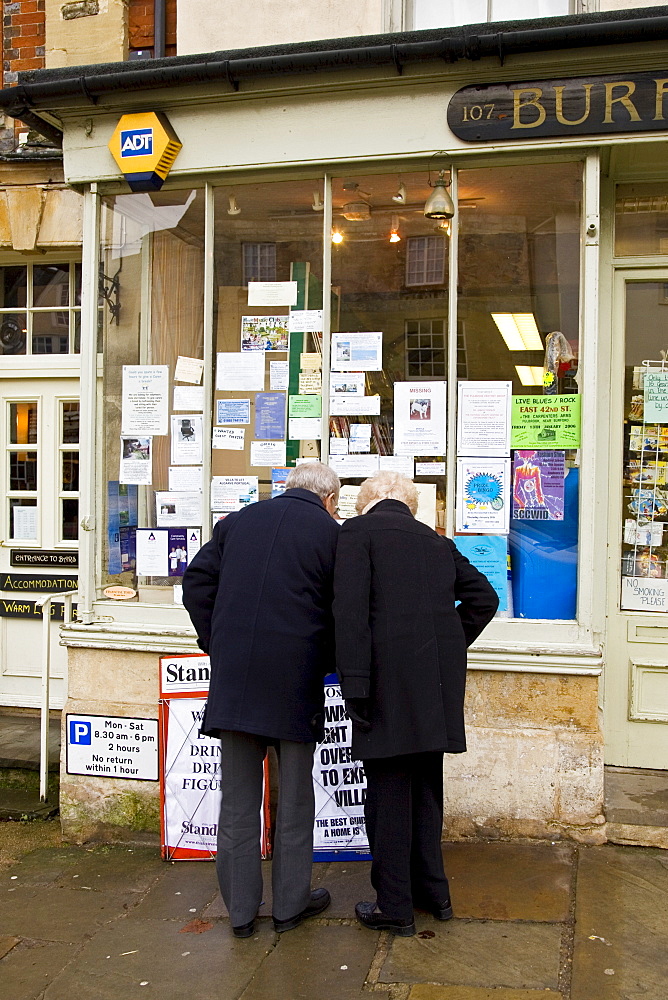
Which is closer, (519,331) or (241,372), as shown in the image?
(519,331)

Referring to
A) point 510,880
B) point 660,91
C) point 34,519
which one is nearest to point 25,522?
point 34,519

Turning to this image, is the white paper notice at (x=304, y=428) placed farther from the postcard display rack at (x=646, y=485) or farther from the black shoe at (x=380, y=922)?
the black shoe at (x=380, y=922)

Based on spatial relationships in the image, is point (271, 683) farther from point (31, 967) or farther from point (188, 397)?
point (188, 397)

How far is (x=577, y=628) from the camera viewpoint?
4.87 meters

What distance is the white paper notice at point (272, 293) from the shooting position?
18.0ft

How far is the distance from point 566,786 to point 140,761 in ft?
7.59

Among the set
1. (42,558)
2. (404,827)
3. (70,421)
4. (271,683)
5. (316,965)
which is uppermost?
(70,421)

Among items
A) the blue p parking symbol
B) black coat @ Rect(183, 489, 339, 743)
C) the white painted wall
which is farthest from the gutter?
the blue p parking symbol

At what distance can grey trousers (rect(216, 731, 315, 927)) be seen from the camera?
389 centimetres

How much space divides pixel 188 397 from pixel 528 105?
2471mm

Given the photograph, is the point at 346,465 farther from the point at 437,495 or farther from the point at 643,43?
the point at 643,43

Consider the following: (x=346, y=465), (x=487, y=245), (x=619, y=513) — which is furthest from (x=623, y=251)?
(x=346, y=465)

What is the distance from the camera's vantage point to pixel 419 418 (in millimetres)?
5195

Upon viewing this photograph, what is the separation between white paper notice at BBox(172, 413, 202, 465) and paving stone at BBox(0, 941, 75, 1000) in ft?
8.70
